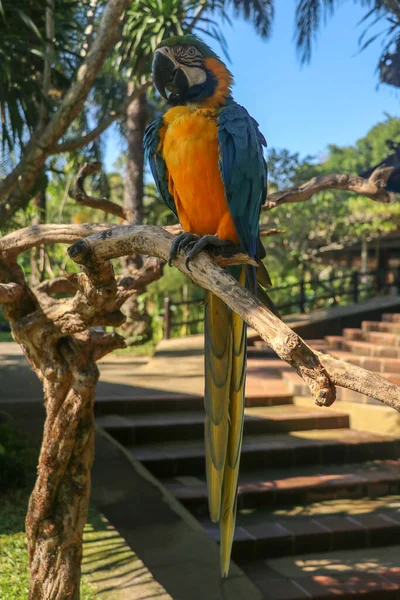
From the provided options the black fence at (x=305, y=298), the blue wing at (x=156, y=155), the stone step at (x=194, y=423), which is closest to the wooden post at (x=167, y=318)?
the black fence at (x=305, y=298)

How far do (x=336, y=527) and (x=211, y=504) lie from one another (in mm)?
2507

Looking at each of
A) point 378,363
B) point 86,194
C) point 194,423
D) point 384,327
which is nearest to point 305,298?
point 384,327

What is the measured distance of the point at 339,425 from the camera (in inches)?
242

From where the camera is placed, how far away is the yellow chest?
2174 mm

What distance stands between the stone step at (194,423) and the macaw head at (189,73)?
372 centimetres

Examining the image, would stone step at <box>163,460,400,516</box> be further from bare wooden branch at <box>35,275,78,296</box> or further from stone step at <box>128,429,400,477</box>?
bare wooden branch at <box>35,275,78,296</box>

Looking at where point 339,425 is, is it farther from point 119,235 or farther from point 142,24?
point 142,24

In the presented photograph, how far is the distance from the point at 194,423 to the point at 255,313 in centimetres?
425

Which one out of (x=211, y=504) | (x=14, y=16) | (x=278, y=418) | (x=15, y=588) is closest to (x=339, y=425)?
(x=278, y=418)

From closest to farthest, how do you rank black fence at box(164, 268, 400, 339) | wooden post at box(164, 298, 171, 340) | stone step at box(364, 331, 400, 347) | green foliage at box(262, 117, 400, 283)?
stone step at box(364, 331, 400, 347) < wooden post at box(164, 298, 171, 340) < black fence at box(164, 268, 400, 339) < green foliage at box(262, 117, 400, 283)

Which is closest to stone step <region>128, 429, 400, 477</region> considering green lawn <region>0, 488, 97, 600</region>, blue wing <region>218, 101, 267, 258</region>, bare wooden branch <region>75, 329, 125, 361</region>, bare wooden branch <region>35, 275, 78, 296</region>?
green lawn <region>0, 488, 97, 600</region>

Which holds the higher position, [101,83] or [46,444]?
[101,83]

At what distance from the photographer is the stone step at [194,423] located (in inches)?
216

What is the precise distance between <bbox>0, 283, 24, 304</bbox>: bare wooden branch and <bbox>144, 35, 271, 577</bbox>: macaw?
2.84ft
